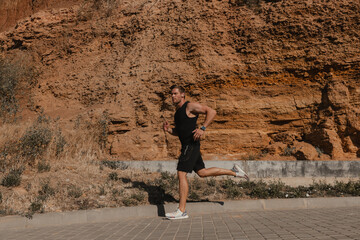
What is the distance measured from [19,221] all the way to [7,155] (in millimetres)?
3476

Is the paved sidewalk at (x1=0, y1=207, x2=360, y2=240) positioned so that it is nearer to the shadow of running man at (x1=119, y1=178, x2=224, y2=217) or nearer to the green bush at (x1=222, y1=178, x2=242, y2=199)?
the shadow of running man at (x1=119, y1=178, x2=224, y2=217)

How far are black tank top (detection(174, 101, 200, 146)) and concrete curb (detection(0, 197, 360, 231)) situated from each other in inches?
54.3

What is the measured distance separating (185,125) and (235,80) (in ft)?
23.4

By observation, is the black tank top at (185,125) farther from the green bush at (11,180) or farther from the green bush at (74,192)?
the green bush at (11,180)

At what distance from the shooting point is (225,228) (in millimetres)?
4148

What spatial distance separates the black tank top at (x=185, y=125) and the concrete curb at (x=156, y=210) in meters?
1.38

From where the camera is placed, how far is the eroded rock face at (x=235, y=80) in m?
10.6

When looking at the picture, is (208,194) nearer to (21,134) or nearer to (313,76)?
(21,134)

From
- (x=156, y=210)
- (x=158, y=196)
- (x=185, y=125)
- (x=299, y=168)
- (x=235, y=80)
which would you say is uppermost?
(x=235, y=80)

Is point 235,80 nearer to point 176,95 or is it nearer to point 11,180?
point 176,95

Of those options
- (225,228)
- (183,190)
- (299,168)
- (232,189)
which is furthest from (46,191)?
(299,168)

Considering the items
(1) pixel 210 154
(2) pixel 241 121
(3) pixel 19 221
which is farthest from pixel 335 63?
(3) pixel 19 221

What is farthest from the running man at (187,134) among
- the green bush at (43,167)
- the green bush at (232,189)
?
the green bush at (43,167)

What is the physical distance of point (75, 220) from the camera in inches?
198
